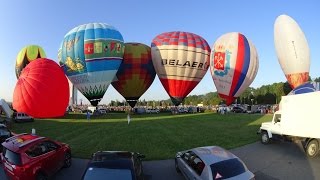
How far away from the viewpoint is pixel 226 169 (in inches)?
364

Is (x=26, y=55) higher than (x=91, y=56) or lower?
higher

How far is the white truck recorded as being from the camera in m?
14.4

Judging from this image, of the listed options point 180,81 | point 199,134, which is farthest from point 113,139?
point 180,81

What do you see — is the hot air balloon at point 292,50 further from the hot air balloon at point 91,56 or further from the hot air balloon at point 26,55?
the hot air balloon at point 26,55

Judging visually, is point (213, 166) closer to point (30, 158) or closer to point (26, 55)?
point (30, 158)

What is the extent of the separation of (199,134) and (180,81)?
14.7 m

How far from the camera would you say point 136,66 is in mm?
37562

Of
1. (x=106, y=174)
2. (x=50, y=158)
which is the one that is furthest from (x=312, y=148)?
(x=50, y=158)

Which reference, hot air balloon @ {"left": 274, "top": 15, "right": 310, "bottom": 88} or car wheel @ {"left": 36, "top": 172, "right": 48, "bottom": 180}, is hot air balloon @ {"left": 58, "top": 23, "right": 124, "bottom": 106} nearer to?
hot air balloon @ {"left": 274, "top": 15, "right": 310, "bottom": 88}

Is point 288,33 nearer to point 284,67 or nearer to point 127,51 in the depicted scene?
point 284,67

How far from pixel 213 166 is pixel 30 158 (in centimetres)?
585

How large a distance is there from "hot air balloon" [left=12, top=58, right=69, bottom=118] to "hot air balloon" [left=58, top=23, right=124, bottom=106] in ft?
18.1

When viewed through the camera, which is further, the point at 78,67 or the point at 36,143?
the point at 78,67

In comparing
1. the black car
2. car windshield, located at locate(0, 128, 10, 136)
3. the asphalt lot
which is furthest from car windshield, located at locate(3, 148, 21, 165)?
car windshield, located at locate(0, 128, 10, 136)
